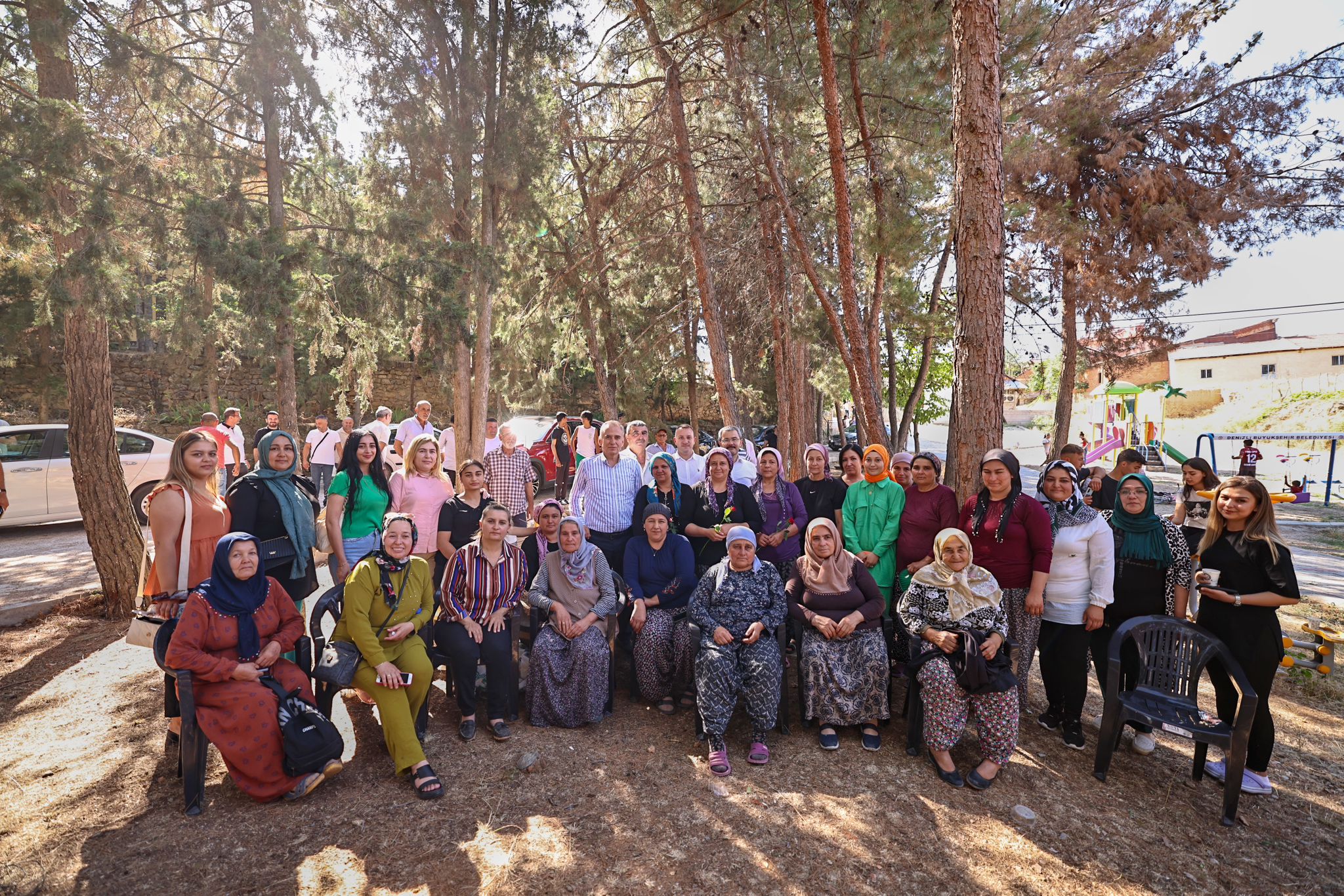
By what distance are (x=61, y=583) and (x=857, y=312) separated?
26.3 ft

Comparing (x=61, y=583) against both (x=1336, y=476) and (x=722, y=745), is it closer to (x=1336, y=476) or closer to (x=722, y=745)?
(x=722, y=745)

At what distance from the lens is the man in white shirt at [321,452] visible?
9.66m

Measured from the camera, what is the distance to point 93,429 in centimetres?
539

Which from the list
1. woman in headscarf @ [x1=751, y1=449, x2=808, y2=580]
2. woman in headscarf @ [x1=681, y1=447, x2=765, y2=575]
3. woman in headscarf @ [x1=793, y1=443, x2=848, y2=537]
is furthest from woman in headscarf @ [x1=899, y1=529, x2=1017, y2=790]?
woman in headscarf @ [x1=681, y1=447, x2=765, y2=575]

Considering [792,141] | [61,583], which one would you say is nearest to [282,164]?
[61,583]

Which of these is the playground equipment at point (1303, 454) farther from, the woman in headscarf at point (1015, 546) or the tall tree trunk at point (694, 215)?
the woman in headscarf at point (1015, 546)

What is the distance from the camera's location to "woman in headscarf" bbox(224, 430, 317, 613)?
3.49 meters

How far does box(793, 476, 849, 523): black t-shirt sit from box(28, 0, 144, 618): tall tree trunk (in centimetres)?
542

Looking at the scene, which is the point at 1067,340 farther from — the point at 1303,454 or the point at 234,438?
the point at 234,438

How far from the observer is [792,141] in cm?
827

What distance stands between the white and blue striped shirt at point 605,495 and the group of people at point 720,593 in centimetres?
16

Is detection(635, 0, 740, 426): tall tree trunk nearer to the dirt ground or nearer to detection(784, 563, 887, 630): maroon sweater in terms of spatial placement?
detection(784, 563, 887, 630): maroon sweater

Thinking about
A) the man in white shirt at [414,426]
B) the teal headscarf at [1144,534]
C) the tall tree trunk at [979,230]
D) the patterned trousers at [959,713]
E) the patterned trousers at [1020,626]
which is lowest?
the patterned trousers at [959,713]

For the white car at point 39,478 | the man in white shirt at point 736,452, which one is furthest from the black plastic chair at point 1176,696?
the white car at point 39,478
